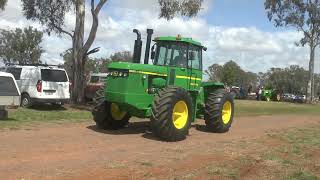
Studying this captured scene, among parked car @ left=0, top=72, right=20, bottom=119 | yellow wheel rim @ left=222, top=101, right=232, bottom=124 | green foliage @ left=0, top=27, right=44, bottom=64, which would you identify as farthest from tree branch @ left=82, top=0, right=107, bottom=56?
green foliage @ left=0, top=27, right=44, bottom=64

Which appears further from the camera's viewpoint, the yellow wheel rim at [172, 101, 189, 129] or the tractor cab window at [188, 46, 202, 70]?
the tractor cab window at [188, 46, 202, 70]

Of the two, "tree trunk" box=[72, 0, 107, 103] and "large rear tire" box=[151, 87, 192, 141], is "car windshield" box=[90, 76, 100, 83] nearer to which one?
"tree trunk" box=[72, 0, 107, 103]

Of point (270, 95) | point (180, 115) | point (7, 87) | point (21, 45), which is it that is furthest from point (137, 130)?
point (21, 45)

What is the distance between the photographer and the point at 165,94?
13.5 m

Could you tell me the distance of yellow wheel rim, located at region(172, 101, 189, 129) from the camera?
1395 centimetres

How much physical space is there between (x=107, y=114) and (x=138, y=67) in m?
1.96

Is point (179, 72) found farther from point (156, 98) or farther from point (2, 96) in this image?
point (2, 96)

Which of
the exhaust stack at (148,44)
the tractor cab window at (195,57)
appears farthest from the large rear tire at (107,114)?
the tractor cab window at (195,57)

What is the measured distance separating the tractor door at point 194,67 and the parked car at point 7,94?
555 cm

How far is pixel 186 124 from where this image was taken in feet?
46.9

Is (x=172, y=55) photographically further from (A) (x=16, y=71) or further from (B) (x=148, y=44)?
(A) (x=16, y=71)

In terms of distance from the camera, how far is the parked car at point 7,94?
55.2 ft

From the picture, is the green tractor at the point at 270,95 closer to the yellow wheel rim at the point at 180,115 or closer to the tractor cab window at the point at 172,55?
the tractor cab window at the point at 172,55

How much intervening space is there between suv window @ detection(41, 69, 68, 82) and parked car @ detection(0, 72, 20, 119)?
17.1 feet
